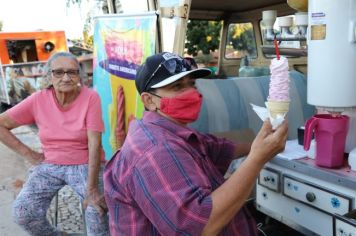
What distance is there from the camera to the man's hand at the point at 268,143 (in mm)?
1207

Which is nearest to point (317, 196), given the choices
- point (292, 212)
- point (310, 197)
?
point (310, 197)

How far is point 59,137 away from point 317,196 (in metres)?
1.67

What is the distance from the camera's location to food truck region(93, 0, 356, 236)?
1.42 meters

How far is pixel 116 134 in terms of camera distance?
3518 millimetres

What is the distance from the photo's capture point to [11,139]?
8.45ft

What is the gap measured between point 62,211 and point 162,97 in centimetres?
268

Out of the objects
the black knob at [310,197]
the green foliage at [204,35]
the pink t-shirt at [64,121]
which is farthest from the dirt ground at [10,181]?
the green foliage at [204,35]

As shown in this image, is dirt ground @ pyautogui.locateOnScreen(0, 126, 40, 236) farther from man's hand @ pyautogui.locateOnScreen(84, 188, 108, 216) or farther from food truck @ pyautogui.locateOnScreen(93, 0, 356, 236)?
man's hand @ pyautogui.locateOnScreen(84, 188, 108, 216)

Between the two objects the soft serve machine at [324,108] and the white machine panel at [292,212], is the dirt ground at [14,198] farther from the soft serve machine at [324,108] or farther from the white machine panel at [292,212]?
→ the soft serve machine at [324,108]

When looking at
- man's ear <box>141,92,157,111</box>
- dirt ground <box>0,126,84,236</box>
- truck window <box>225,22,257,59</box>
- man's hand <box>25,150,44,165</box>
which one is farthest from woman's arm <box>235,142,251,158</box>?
truck window <box>225,22,257,59</box>

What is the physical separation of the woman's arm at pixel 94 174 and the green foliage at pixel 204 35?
345 cm

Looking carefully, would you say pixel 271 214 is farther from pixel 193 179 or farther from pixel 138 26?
pixel 138 26

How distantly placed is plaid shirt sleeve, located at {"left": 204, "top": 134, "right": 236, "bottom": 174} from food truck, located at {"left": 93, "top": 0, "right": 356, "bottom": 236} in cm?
16

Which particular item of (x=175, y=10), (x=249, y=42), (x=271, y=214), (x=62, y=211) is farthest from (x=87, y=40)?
(x=271, y=214)
